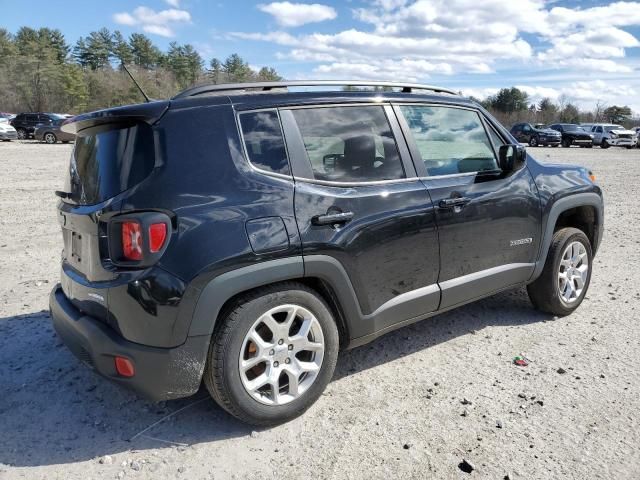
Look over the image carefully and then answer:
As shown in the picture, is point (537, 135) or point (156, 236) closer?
point (156, 236)

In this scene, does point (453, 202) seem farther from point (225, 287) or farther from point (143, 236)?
Result: point (143, 236)

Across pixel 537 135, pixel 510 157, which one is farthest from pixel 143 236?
pixel 537 135

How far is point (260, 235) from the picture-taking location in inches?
107

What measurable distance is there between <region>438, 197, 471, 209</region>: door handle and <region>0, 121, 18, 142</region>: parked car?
33.5 metres

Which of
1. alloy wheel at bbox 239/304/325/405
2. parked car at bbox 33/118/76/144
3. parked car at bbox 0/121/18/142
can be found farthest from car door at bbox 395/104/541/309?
parked car at bbox 0/121/18/142

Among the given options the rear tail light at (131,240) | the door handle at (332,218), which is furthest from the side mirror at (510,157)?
the rear tail light at (131,240)

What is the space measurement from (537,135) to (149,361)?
4090 centimetres

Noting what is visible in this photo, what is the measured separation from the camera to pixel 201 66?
310 feet

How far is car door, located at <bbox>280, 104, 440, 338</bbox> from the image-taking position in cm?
295

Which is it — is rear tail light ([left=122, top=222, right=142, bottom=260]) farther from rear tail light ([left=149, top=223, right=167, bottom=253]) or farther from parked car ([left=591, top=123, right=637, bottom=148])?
parked car ([left=591, top=123, right=637, bottom=148])

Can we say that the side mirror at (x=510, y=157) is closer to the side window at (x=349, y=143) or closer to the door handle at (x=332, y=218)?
the side window at (x=349, y=143)

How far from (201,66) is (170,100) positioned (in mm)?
98961

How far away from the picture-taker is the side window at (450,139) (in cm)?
359

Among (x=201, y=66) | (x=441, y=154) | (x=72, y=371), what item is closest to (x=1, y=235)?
(x=72, y=371)
